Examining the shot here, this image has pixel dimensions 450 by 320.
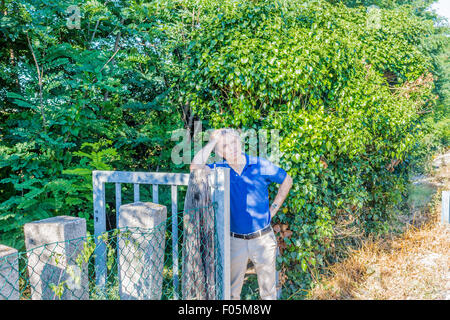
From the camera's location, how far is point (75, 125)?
13.1ft

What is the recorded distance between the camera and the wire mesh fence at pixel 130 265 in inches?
57.5

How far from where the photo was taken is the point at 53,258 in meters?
1.49

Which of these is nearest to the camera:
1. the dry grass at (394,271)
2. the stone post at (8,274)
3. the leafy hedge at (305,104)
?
the stone post at (8,274)

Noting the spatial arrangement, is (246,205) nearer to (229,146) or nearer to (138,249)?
(229,146)

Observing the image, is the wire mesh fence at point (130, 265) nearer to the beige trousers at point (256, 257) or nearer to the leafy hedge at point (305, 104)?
the beige trousers at point (256, 257)

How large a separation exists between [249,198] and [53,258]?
5.65 feet

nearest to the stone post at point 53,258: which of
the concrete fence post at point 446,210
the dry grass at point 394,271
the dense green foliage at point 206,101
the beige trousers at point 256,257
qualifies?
the beige trousers at point 256,257

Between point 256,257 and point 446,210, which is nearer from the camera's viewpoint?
point 256,257

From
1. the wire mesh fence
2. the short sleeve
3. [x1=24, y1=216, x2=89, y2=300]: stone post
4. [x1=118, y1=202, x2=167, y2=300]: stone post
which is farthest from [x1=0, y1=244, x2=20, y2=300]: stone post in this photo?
the short sleeve

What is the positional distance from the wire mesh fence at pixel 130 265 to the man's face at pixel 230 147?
63 cm

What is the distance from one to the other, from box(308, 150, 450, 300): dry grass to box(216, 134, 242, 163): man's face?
2154 millimetres

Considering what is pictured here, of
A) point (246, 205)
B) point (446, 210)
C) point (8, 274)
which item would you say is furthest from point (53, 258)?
point (446, 210)

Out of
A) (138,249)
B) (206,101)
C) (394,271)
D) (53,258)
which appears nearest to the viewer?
(53,258)

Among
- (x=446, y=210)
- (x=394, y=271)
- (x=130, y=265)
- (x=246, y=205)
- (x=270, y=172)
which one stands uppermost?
(x=270, y=172)
